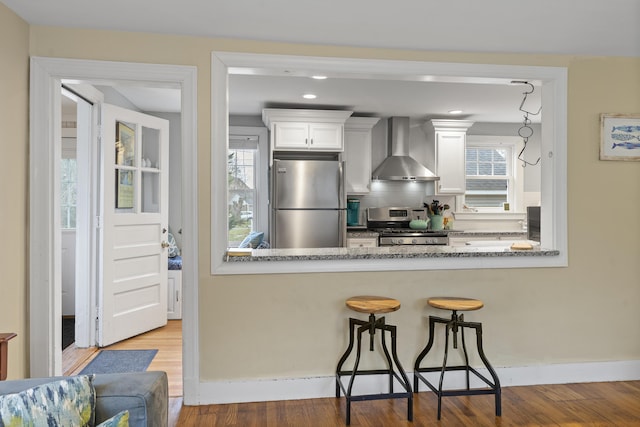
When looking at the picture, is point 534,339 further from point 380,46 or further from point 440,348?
point 380,46

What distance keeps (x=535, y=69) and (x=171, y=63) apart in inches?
90.8

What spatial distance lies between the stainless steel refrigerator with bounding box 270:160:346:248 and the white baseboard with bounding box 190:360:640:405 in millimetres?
2145

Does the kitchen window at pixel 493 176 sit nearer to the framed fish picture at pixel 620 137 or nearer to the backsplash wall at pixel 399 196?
the backsplash wall at pixel 399 196

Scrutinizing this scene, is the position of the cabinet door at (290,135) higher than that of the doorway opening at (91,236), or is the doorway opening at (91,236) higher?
the cabinet door at (290,135)

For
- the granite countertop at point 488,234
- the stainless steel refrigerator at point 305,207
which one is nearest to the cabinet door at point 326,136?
the stainless steel refrigerator at point 305,207

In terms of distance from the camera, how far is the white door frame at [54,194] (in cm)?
255

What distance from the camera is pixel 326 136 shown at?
16.6ft

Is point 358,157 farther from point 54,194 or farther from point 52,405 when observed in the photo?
point 52,405

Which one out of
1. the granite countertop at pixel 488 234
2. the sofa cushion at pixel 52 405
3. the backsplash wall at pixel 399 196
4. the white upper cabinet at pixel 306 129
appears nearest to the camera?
the sofa cushion at pixel 52 405

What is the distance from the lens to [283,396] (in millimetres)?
2750

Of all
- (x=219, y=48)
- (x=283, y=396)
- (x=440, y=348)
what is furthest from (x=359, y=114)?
(x=283, y=396)

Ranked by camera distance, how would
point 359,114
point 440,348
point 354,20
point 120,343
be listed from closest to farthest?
1. point 354,20
2. point 440,348
3. point 120,343
4. point 359,114

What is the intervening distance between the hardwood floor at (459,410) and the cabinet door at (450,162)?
3048 millimetres

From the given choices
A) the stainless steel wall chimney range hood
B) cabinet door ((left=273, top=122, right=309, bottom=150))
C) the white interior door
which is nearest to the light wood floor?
the white interior door
